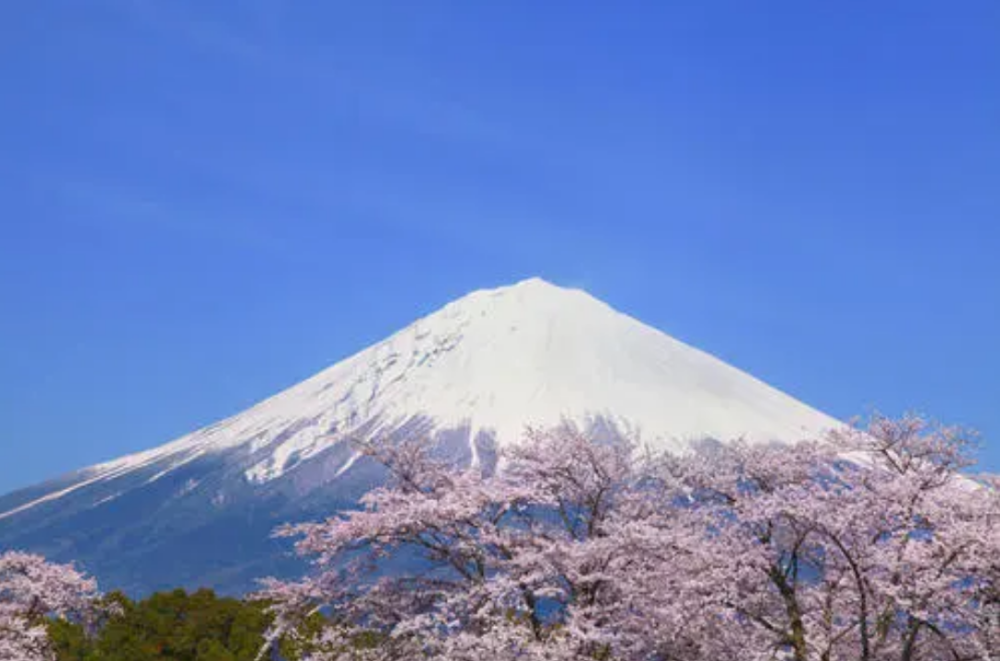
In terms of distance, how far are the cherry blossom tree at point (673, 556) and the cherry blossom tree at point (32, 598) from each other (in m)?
9.24

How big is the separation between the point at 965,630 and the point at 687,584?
446 cm

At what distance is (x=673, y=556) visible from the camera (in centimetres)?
2108

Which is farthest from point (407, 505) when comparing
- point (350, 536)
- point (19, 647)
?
point (19, 647)

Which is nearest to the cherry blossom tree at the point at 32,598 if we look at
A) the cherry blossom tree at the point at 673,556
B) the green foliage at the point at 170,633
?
the cherry blossom tree at the point at 673,556

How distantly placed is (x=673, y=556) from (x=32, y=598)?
19.0m

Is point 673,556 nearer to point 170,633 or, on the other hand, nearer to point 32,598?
point 32,598

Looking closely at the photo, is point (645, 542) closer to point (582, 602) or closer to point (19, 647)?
point (582, 602)

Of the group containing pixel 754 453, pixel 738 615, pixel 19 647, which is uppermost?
pixel 754 453

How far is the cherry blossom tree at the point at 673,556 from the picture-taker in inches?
691

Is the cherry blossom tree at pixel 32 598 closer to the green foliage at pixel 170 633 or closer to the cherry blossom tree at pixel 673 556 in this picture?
the cherry blossom tree at pixel 673 556

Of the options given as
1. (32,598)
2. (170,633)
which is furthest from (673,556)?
(170,633)

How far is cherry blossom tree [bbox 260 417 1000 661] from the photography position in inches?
691

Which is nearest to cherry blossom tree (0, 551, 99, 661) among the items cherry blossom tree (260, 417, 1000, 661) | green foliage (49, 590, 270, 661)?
cherry blossom tree (260, 417, 1000, 661)

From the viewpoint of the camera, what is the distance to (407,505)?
21891 mm
